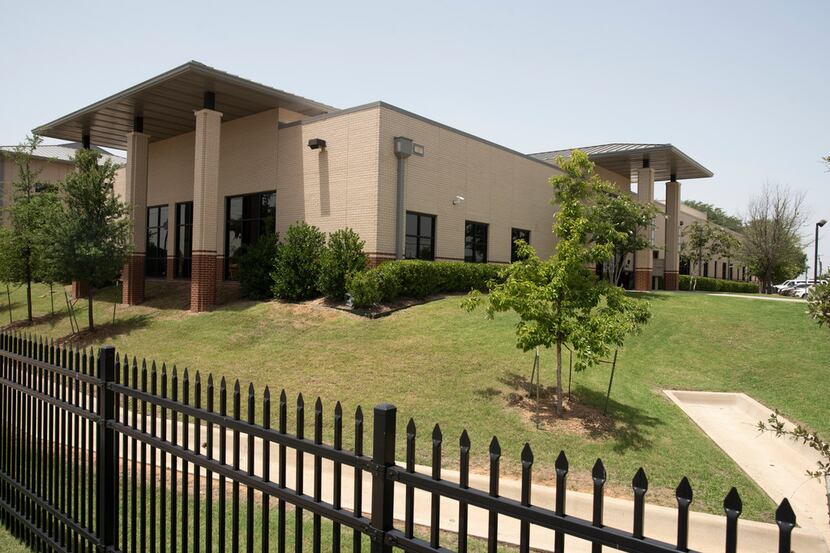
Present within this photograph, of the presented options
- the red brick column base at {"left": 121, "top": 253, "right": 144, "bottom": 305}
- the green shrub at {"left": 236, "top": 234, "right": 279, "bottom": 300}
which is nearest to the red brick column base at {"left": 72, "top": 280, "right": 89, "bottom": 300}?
the red brick column base at {"left": 121, "top": 253, "right": 144, "bottom": 305}

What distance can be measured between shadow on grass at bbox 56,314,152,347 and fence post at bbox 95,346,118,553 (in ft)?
44.6

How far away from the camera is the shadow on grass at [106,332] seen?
16.7 meters

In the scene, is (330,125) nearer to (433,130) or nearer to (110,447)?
(433,130)

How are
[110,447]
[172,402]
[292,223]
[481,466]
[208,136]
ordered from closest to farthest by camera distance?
1. [172,402]
2. [110,447]
3. [481,466]
4. [208,136]
5. [292,223]

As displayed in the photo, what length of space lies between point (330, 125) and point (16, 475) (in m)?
16.0

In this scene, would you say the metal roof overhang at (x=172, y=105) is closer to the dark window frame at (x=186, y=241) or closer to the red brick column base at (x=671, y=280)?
the dark window frame at (x=186, y=241)

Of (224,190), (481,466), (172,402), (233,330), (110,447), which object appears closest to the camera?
(172,402)

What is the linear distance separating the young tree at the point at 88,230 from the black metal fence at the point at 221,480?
12802 millimetres

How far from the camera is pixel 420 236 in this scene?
821 inches

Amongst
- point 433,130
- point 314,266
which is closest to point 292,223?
point 314,266

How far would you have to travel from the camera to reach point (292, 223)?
68.1ft

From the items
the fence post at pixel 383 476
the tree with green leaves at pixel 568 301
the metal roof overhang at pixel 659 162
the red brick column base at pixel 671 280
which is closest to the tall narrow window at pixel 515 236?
the metal roof overhang at pixel 659 162

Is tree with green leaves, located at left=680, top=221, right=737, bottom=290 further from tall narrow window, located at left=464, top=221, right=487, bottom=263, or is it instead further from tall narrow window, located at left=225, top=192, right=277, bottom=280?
tall narrow window, located at left=225, top=192, right=277, bottom=280

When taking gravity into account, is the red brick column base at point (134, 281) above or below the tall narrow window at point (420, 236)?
below
